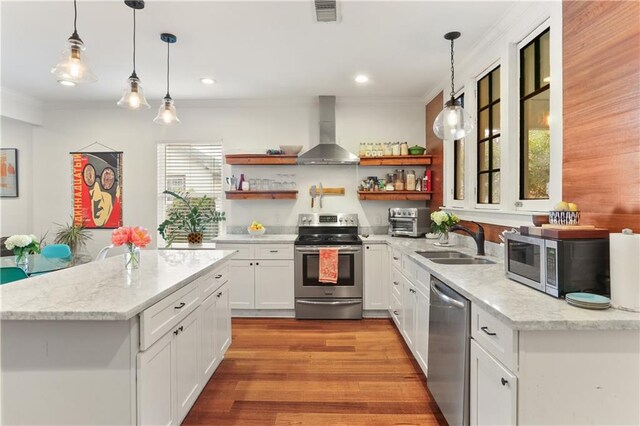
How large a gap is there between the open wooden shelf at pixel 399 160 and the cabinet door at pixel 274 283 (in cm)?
165

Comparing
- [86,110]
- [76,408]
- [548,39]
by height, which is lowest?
[76,408]

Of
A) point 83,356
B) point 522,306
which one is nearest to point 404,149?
point 522,306

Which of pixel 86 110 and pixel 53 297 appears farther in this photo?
pixel 86 110

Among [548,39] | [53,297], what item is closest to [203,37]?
[53,297]

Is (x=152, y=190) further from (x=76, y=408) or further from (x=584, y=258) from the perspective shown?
(x=584, y=258)

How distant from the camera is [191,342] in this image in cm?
200

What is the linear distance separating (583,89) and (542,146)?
51cm

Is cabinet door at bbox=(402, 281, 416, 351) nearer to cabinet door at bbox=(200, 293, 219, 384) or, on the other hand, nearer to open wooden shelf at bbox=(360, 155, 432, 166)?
cabinet door at bbox=(200, 293, 219, 384)

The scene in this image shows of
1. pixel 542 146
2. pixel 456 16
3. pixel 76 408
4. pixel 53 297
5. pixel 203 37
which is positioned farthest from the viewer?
pixel 203 37

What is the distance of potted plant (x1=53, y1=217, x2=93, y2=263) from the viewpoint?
4355 millimetres

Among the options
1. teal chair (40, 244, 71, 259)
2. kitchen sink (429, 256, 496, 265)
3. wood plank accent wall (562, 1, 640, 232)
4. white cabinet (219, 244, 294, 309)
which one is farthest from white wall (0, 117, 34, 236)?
wood plank accent wall (562, 1, 640, 232)

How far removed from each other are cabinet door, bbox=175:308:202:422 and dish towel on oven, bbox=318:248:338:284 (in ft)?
5.89

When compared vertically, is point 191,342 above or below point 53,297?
below

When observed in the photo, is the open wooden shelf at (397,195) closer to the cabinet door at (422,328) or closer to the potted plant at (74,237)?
the cabinet door at (422,328)
